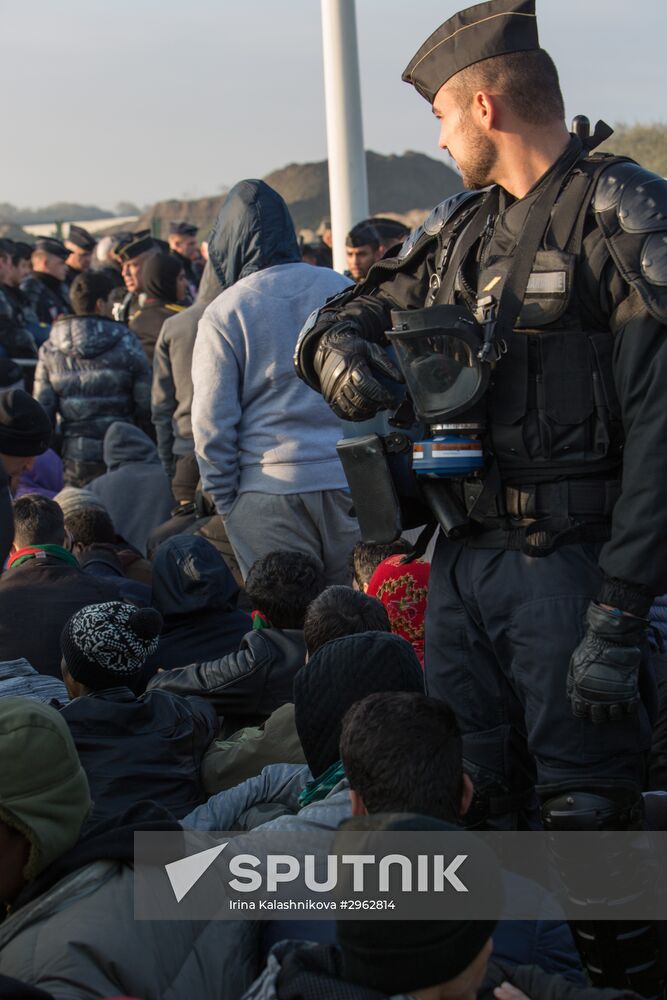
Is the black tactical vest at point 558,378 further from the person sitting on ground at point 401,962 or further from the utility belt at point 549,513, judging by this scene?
the person sitting on ground at point 401,962

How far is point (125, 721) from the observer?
3279 millimetres

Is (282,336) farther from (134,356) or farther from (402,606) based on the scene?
(134,356)

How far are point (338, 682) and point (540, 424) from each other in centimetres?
71

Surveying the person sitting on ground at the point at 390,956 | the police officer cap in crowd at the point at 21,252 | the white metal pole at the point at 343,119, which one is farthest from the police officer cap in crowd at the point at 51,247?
the person sitting on ground at the point at 390,956

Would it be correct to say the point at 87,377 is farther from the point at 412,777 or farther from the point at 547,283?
the point at 412,777

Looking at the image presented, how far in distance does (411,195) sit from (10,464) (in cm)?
2746

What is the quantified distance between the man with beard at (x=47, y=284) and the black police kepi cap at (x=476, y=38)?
7.83 meters

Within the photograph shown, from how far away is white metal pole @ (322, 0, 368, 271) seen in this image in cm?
862

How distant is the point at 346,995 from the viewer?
1.72 metres

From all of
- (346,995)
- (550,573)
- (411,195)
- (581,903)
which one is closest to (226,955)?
Result: (346,995)

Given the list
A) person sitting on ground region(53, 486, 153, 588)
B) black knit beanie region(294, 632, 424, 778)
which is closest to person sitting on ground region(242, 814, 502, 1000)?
Result: black knit beanie region(294, 632, 424, 778)

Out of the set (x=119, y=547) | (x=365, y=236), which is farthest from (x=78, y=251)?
(x=119, y=547)

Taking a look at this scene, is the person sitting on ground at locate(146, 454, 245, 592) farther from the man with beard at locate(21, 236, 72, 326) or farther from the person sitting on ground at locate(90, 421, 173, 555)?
the man with beard at locate(21, 236, 72, 326)

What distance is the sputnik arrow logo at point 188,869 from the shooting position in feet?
7.41
